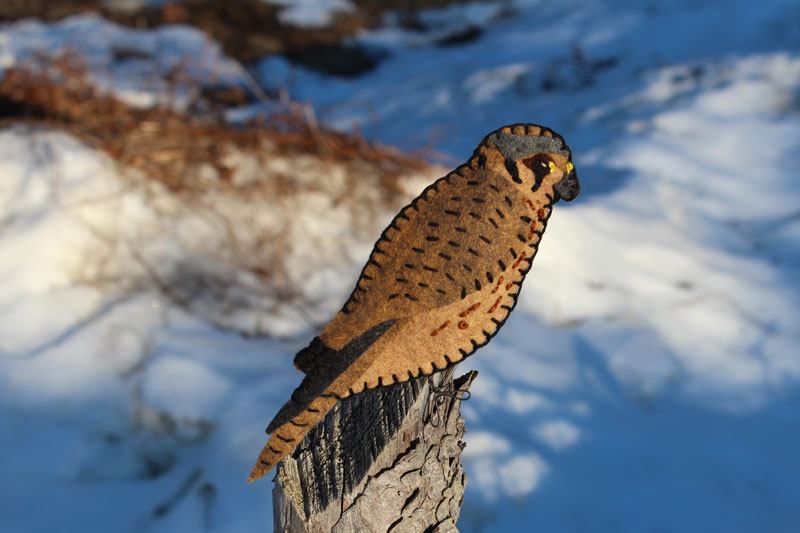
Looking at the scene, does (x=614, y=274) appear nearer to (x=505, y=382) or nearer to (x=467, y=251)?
(x=505, y=382)

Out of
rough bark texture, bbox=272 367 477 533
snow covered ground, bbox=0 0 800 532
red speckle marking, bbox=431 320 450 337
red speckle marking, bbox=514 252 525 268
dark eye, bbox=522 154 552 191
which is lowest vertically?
rough bark texture, bbox=272 367 477 533

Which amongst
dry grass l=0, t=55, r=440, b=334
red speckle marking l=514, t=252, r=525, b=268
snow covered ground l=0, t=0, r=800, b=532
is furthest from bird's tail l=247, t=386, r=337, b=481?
dry grass l=0, t=55, r=440, b=334

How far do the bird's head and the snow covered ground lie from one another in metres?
0.19

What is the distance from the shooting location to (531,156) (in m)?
0.71

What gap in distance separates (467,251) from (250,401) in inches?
45.2

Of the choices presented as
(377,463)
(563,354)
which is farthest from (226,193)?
(377,463)

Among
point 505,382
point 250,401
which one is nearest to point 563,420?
point 505,382

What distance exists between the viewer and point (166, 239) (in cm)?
202

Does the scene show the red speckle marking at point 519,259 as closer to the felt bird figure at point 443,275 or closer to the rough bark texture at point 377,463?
the felt bird figure at point 443,275

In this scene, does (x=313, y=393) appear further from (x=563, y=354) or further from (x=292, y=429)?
(x=563, y=354)

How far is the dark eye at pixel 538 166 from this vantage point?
71 centimetres

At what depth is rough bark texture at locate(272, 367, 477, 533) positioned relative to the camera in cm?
79

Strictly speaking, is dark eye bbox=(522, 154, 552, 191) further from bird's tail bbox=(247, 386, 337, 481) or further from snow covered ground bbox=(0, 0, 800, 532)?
bird's tail bbox=(247, 386, 337, 481)

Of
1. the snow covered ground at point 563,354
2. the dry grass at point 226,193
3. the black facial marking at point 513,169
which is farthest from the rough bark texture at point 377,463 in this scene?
the dry grass at point 226,193
